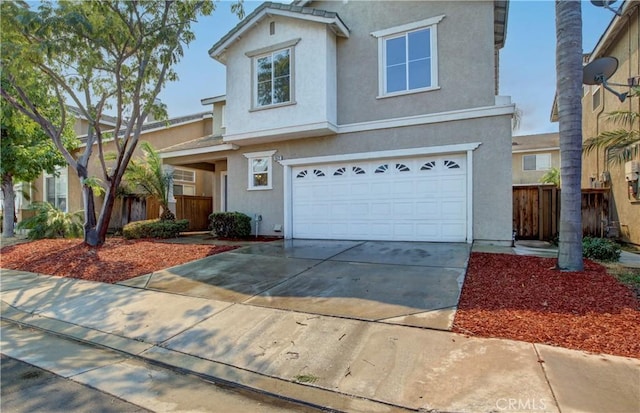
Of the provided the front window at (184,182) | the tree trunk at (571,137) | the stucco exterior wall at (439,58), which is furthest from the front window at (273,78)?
the front window at (184,182)

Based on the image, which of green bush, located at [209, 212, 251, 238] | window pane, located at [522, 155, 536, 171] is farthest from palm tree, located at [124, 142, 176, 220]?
window pane, located at [522, 155, 536, 171]

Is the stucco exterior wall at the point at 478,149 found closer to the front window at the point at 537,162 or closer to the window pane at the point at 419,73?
the window pane at the point at 419,73

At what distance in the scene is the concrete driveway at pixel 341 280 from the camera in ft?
16.1

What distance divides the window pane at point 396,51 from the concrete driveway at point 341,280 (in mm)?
5270

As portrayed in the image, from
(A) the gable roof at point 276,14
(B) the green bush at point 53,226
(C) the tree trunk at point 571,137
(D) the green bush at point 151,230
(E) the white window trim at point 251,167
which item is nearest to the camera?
(C) the tree trunk at point 571,137

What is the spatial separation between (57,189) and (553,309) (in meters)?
22.3

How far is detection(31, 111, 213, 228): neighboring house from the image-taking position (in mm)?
17930

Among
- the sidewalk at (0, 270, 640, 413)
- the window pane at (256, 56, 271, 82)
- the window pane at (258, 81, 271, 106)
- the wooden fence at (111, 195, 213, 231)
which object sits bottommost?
the sidewalk at (0, 270, 640, 413)

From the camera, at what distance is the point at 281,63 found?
1141 centimetres

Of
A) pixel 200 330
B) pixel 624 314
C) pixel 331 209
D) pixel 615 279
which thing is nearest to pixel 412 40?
pixel 331 209

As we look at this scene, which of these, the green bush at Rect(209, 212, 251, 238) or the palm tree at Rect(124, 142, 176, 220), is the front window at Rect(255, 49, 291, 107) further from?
the palm tree at Rect(124, 142, 176, 220)

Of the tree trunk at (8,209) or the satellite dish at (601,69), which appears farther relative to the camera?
the tree trunk at (8,209)

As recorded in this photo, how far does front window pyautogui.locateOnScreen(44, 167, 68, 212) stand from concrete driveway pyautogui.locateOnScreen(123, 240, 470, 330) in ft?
47.5

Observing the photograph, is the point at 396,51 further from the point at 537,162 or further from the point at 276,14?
the point at 537,162
